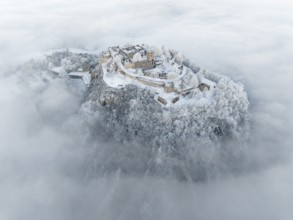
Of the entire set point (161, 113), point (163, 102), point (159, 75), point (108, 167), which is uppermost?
point (159, 75)

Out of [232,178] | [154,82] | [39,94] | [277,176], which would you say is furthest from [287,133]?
[39,94]

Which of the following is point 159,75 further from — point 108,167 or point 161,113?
point 108,167

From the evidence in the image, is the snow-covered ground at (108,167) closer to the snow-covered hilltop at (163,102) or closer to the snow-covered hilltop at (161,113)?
the snow-covered hilltop at (161,113)

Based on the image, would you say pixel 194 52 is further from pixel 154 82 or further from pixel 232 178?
pixel 232 178

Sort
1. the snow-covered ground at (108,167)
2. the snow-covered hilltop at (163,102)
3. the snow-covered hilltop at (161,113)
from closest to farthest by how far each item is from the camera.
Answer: the snow-covered ground at (108,167)
the snow-covered hilltop at (161,113)
the snow-covered hilltop at (163,102)

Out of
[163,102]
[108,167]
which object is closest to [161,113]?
[163,102]

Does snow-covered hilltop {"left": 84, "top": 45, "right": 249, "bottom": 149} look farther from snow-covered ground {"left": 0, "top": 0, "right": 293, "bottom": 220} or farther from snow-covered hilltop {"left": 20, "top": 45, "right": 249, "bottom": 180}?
snow-covered ground {"left": 0, "top": 0, "right": 293, "bottom": 220}

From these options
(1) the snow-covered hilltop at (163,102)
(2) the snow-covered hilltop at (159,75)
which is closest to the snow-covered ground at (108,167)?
(1) the snow-covered hilltop at (163,102)

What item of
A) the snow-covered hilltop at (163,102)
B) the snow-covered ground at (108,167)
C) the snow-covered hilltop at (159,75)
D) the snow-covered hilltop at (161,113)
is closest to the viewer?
the snow-covered ground at (108,167)

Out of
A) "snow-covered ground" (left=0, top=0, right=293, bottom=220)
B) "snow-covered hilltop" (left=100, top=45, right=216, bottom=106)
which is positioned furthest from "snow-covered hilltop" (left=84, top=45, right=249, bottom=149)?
"snow-covered ground" (left=0, top=0, right=293, bottom=220)
